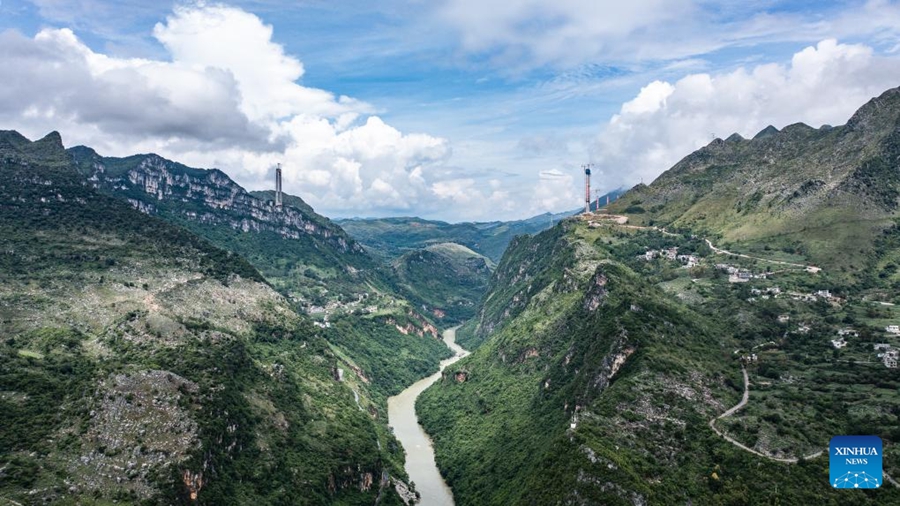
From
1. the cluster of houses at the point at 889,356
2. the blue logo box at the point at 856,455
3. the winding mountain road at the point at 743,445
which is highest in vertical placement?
the blue logo box at the point at 856,455

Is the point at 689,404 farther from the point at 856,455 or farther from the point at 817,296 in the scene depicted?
the point at 817,296

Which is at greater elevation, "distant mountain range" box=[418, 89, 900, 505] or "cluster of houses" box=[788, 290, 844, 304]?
"cluster of houses" box=[788, 290, 844, 304]

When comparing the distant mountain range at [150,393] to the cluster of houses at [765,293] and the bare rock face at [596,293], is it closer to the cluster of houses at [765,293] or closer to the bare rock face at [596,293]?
the bare rock face at [596,293]

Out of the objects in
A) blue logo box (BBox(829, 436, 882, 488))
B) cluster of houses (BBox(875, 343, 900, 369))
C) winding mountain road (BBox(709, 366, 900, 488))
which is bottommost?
winding mountain road (BBox(709, 366, 900, 488))

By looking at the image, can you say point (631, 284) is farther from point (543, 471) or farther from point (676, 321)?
point (543, 471)

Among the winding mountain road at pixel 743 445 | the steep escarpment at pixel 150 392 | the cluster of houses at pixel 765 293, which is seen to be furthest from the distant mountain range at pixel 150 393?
the cluster of houses at pixel 765 293

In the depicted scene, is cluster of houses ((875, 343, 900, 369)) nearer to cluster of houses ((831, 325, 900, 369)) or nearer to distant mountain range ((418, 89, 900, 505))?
cluster of houses ((831, 325, 900, 369))

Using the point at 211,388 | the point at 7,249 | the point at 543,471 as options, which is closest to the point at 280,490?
the point at 211,388

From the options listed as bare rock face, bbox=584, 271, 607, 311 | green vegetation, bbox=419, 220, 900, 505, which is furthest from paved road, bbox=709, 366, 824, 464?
bare rock face, bbox=584, 271, 607, 311
